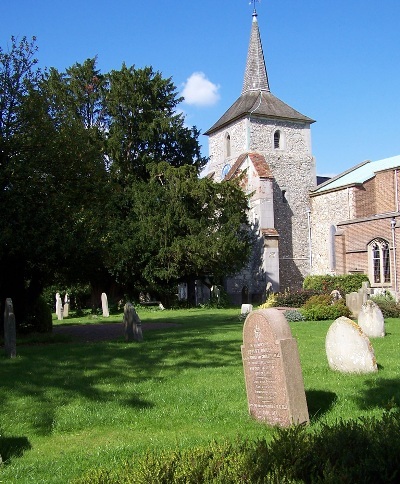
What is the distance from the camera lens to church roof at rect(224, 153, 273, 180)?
38.6 metres

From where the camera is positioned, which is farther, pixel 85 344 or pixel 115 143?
pixel 115 143

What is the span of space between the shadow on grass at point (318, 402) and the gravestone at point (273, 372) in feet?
1.82

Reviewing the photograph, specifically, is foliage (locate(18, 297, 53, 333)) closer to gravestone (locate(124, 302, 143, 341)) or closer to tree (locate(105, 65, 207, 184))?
gravestone (locate(124, 302, 143, 341))

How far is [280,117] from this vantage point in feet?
137

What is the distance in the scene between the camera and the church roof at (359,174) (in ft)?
125

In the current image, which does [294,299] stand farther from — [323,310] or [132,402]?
[132,402]

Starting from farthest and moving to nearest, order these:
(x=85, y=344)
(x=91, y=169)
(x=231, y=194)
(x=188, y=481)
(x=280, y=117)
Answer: (x=280, y=117)
(x=231, y=194)
(x=91, y=169)
(x=85, y=344)
(x=188, y=481)

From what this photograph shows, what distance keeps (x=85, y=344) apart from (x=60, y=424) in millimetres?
7138

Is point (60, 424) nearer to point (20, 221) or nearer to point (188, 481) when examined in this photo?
point (188, 481)

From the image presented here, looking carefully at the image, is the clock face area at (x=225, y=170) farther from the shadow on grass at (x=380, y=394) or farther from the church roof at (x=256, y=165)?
the shadow on grass at (x=380, y=394)

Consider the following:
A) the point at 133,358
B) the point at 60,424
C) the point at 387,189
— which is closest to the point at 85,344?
the point at 133,358

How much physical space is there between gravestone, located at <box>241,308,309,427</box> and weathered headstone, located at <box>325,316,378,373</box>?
118 inches

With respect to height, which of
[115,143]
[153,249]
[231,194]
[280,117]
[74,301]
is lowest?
[74,301]

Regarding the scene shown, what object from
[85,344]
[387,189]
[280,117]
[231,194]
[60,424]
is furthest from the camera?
[280,117]
